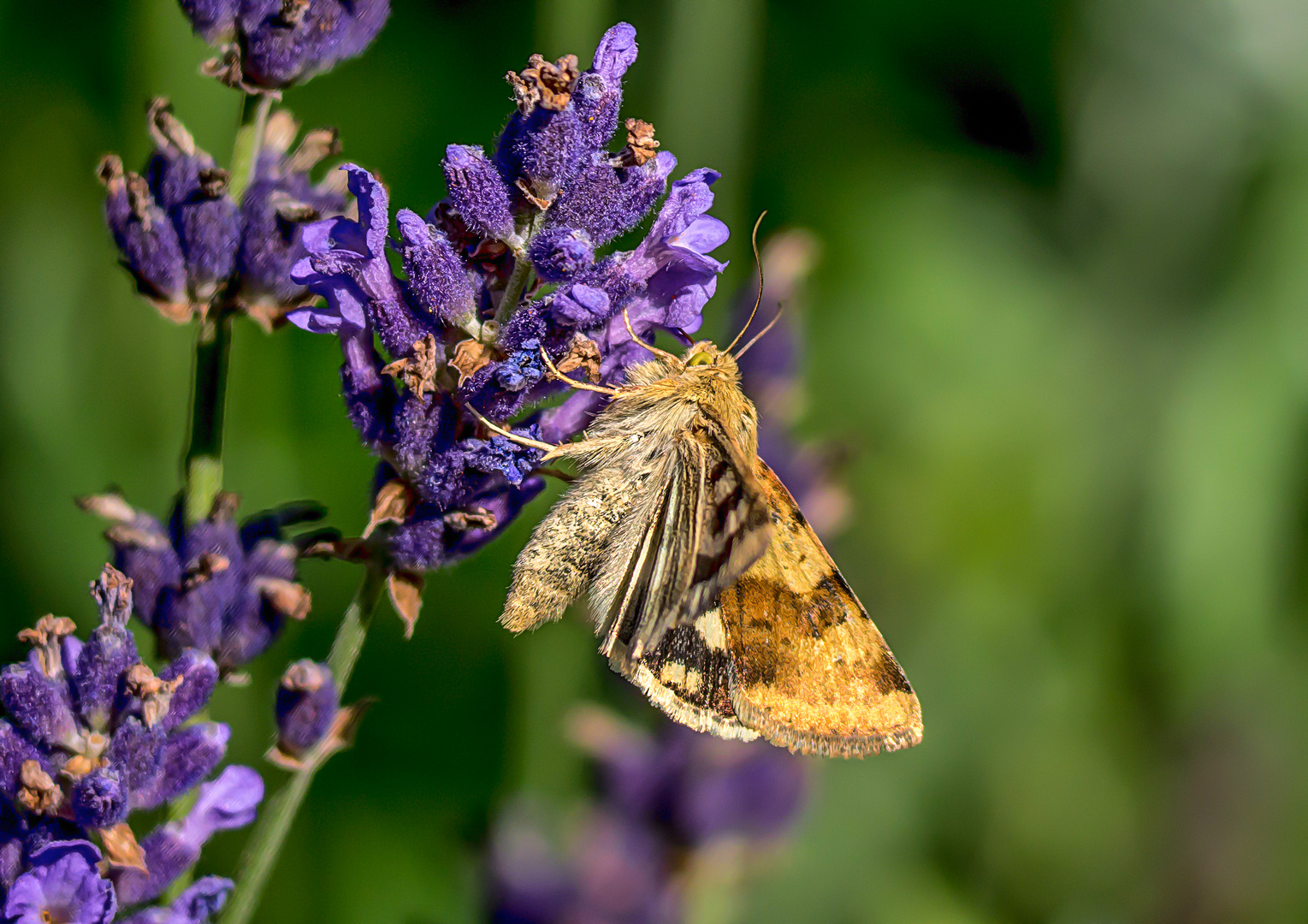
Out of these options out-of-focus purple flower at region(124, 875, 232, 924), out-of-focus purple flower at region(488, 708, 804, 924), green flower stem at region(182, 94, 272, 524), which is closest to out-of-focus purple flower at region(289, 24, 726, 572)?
green flower stem at region(182, 94, 272, 524)

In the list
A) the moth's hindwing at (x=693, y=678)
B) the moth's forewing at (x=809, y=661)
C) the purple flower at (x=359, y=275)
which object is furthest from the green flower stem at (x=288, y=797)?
the moth's forewing at (x=809, y=661)

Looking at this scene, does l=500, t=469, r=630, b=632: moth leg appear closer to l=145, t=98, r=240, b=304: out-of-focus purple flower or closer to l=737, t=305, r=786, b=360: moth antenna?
l=737, t=305, r=786, b=360: moth antenna

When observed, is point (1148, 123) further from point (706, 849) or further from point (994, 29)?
point (706, 849)

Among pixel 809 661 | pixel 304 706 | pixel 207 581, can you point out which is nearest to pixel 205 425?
pixel 207 581

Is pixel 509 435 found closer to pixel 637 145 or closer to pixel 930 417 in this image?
pixel 637 145

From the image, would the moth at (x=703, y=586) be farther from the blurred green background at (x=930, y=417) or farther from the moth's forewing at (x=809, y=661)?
the blurred green background at (x=930, y=417)

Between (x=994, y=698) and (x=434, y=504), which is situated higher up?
(x=434, y=504)

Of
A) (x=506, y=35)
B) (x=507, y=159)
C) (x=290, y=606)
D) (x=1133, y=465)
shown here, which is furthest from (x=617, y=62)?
(x=1133, y=465)
